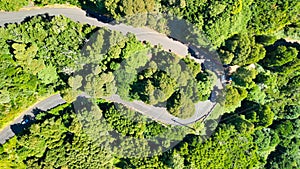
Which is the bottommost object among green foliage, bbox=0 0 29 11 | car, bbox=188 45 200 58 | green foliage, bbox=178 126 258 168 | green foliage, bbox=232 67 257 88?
green foliage, bbox=178 126 258 168

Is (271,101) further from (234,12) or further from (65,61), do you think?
(65,61)

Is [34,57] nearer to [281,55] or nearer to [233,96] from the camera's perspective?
[233,96]

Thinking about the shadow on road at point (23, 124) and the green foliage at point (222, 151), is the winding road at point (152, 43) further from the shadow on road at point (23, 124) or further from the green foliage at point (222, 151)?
the green foliage at point (222, 151)

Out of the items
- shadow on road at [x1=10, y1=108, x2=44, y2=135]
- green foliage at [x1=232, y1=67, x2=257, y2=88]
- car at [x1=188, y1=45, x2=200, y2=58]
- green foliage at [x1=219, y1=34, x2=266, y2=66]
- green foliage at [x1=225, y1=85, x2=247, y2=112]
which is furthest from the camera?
green foliage at [x1=232, y1=67, x2=257, y2=88]

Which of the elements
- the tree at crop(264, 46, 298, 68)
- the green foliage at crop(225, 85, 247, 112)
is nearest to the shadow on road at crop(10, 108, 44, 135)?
the green foliage at crop(225, 85, 247, 112)

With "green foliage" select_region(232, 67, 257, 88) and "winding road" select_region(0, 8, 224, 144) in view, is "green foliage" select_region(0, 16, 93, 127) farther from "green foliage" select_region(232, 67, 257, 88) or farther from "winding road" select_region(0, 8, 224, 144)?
"green foliage" select_region(232, 67, 257, 88)

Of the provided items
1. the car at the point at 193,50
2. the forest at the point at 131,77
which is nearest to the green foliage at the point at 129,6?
the forest at the point at 131,77

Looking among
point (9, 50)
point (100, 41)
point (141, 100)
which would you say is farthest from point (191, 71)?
point (9, 50)

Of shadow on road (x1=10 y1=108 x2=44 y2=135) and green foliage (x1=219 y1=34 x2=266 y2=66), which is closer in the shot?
green foliage (x1=219 y1=34 x2=266 y2=66)
